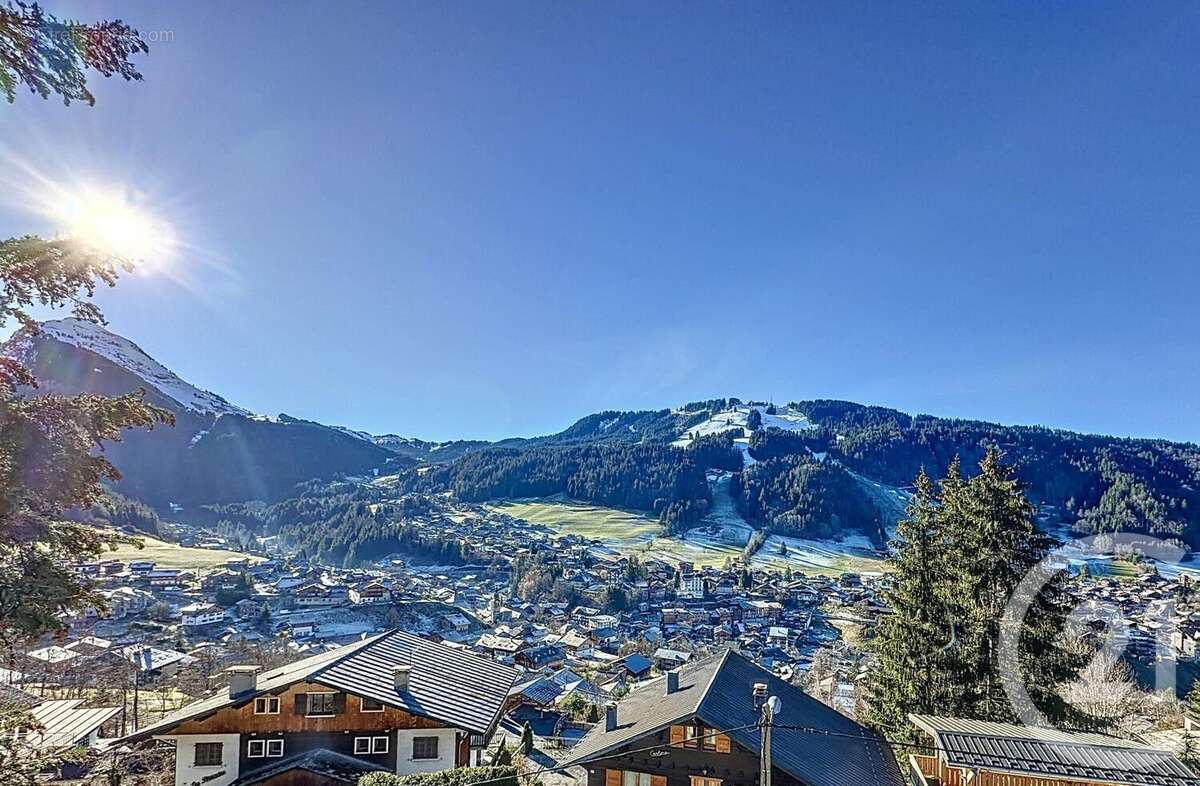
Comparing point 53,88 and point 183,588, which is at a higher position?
point 53,88

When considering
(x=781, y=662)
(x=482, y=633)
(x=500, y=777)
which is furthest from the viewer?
(x=482, y=633)

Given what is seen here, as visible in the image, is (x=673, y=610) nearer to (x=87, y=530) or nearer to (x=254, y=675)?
(x=254, y=675)

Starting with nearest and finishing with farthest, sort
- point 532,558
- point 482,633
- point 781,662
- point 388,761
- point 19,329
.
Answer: point 19,329
point 388,761
point 781,662
point 482,633
point 532,558


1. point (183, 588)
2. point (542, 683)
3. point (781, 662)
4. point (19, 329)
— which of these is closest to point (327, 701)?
point (19, 329)

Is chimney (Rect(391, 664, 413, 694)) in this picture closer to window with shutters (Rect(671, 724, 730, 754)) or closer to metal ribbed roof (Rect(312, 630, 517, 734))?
metal ribbed roof (Rect(312, 630, 517, 734))

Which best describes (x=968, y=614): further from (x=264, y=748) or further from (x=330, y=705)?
(x=264, y=748)

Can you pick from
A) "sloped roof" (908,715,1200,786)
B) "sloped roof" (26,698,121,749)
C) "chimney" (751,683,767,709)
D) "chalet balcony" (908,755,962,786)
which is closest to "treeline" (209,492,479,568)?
"sloped roof" (26,698,121,749)

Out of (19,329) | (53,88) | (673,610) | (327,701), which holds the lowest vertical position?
(673,610)
